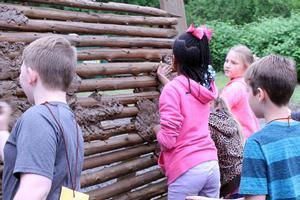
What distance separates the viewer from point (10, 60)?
3.64 meters

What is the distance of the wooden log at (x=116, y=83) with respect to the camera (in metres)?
4.31

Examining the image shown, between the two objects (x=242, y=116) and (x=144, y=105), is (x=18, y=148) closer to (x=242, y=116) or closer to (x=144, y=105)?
(x=144, y=105)

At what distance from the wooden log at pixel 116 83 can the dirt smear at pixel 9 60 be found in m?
0.66

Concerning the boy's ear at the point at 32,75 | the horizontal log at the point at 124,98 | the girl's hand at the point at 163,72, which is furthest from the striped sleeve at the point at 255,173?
the girl's hand at the point at 163,72

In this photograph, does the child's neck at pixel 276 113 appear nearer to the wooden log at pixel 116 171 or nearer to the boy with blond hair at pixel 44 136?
the boy with blond hair at pixel 44 136

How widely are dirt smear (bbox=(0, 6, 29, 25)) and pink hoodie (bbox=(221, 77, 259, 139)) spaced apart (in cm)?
197

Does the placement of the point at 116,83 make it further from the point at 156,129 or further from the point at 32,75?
the point at 32,75

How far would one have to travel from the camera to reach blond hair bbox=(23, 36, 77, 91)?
7.79 ft

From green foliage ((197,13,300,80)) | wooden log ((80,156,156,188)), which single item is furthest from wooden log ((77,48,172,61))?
green foliage ((197,13,300,80))

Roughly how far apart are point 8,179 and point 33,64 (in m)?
0.52

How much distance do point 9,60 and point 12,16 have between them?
1.12ft

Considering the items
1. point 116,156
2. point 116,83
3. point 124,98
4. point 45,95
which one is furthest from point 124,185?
point 45,95

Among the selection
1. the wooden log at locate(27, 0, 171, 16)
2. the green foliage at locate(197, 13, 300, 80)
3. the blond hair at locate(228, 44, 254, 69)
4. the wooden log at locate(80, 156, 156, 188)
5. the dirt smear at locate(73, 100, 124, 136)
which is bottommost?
the green foliage at locate(197, 13, 300, 80)

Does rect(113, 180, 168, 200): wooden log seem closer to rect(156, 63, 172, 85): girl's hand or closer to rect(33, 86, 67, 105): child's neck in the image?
rect(156, 63, 172, 85): girl's hand
